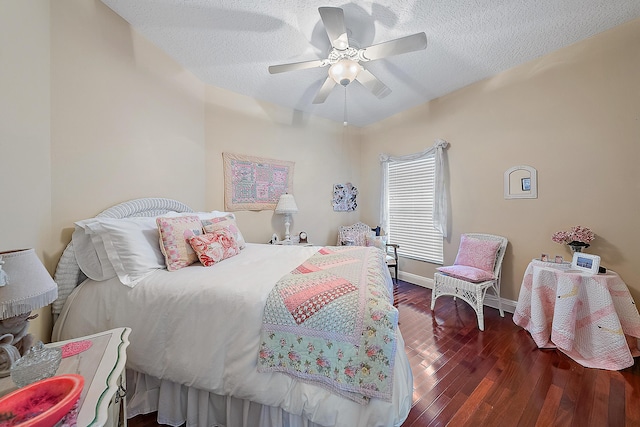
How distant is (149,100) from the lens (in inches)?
81.2

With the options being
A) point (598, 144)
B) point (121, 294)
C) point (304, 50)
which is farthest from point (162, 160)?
point (598, 144)

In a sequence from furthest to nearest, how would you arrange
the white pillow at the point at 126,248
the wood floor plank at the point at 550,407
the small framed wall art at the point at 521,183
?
the small framed wall art at the point at 521,183, the white pillow at the point at 126,248, the wood floor plank at the point at 550,407

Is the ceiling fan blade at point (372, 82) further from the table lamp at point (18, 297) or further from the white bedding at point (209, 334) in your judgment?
the table lamp at point (18, 297)

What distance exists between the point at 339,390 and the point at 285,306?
42cm

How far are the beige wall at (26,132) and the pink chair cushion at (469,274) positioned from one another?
3.29 meters

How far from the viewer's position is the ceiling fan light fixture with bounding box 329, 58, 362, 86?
75.4 inches

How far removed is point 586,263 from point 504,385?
4.14ft

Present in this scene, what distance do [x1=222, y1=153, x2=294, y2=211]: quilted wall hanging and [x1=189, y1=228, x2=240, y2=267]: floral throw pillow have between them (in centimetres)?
99

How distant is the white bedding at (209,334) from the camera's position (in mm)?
995

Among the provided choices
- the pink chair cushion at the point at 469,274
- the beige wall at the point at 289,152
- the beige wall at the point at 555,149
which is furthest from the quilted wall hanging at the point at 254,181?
the pink chair cushion at the point at 469,274

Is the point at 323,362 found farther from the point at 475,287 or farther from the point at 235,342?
the point at 475,287

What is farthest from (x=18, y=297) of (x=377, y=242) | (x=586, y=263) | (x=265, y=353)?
(x=586, y=263)

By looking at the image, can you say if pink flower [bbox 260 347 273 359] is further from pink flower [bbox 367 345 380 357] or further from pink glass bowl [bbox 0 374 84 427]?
pink glass bowl [bbox 0 374 84 427]

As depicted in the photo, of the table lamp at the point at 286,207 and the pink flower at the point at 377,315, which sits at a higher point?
the table lamp at the point at 286,207
